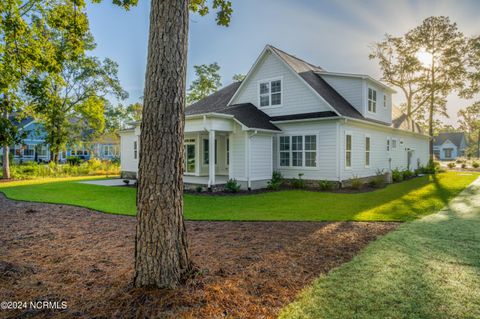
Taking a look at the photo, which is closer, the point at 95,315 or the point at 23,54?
the point at 95,315

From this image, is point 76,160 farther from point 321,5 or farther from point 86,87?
point 321,5

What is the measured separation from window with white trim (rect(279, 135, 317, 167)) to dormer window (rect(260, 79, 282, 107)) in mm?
2187

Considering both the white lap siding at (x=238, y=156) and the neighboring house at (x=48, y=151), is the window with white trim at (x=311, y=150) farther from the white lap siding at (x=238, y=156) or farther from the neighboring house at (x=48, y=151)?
the neighboring house at (x=48, y=151)

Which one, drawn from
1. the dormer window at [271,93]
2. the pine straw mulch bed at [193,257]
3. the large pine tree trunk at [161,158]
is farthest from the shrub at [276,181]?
the large pine tree trunk at [161,158]

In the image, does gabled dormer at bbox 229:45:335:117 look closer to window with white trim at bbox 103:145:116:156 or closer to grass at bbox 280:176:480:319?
grass at bbox 280:176:480:319

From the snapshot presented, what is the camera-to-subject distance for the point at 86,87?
30156 millimetres

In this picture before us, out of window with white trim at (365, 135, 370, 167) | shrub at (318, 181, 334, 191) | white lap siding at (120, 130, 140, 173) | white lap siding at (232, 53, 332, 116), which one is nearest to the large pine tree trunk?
shrub at (318, 181, 334, 191)

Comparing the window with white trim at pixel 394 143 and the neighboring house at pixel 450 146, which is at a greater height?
the neighboring house at pixel 450 146

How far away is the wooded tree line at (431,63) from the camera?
27.5 metres

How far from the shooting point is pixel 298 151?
591 inches

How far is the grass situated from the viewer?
9.95 feet

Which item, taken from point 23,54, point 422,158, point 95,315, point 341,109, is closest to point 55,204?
point 23,54

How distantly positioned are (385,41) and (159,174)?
112 feet

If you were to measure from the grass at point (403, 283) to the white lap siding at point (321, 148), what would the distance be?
818cm
